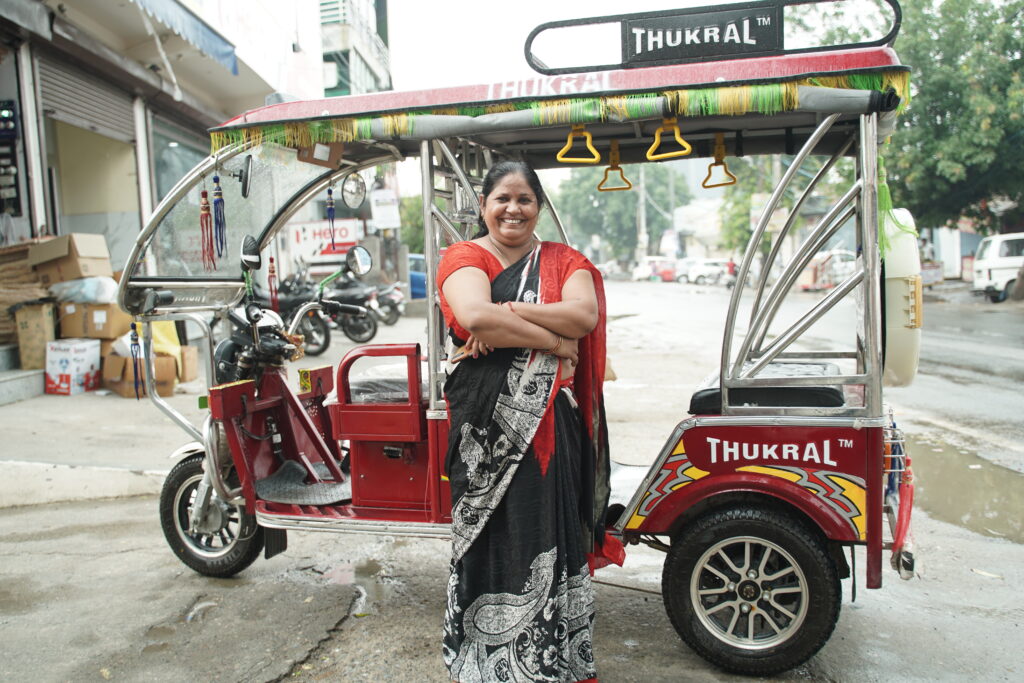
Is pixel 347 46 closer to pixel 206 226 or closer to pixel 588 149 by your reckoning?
pixel 206 226

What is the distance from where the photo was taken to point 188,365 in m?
8.43

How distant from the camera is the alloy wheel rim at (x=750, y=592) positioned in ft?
9.02

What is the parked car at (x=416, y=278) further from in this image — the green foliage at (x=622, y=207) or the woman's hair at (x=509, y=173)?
the green foliage at (x=622, y=207)

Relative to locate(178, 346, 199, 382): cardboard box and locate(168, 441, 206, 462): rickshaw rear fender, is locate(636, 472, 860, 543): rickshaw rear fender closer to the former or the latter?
locate(168, 441, 206, 462): rickshaw rear fender

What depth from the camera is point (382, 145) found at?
135 inches

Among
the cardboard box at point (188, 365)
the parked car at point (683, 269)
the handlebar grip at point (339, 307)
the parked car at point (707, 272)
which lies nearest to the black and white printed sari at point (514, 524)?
the handlebar grip at point (339, 307)

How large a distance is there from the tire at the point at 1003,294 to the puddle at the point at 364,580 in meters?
18.8

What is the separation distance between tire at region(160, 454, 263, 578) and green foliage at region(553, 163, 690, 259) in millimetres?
53095

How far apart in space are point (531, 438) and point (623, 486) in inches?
49.4

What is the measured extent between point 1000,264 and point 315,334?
15.8m

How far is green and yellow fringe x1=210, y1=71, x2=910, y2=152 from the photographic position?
2.56m

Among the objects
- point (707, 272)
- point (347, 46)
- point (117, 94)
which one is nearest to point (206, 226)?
point (117, 94)

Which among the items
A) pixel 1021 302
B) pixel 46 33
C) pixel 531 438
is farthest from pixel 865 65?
pixel 1021 302

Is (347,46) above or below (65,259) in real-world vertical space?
above
